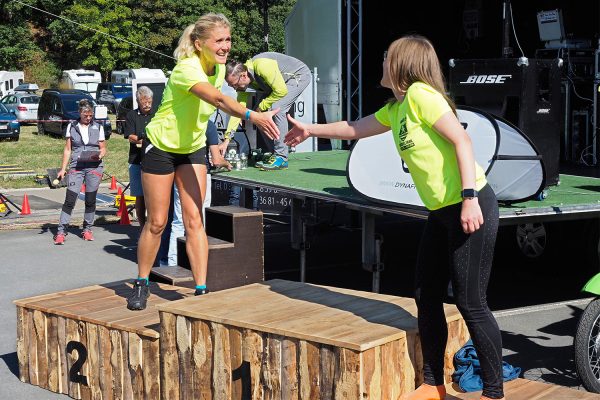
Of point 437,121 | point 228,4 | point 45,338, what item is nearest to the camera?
point 437,121

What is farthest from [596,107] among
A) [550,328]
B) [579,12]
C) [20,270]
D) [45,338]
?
[45,338]

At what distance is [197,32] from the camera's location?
553cm

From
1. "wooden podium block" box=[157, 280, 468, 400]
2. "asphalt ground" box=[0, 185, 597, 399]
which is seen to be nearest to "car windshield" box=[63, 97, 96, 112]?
"asphalt ground" box=[0, 185, 597, 399]

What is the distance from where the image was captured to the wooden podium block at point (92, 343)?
5.57 metres

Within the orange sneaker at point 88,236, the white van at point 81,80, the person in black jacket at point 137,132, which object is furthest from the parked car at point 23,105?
the person in black jacket at point 137,132

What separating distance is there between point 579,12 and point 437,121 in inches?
429

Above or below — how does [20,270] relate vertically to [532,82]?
below

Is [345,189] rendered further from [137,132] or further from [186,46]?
[186,46]

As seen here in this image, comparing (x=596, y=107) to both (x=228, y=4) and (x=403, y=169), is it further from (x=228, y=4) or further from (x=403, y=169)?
(x=228, y=4)

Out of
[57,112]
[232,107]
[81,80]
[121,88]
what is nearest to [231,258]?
[232,107]

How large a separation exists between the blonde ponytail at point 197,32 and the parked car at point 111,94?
35.4 m

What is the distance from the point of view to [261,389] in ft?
15.8

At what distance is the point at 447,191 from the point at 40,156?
21.5m

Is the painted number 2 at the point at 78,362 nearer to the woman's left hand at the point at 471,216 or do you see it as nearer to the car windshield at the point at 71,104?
the woman's left hand at the point at 471,216
